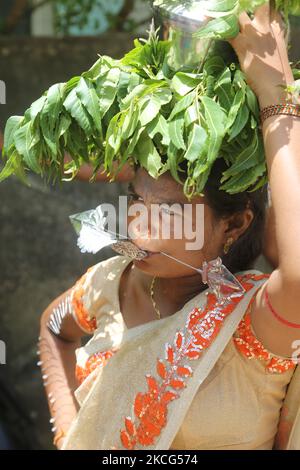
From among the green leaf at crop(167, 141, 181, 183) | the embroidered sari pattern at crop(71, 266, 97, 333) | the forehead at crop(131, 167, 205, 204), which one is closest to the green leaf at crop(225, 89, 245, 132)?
the green leaf at crop(167, 141, 181, 183)

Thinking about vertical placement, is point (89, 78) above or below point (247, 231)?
above

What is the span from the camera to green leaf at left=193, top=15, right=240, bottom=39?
1643 mm

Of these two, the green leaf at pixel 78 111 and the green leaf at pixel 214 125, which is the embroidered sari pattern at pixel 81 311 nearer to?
the green leaf at pixel 78 111

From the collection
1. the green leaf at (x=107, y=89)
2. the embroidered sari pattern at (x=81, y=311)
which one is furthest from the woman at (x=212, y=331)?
the green leaf at (x=107, y=89)

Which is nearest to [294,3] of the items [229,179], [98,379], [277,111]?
[277,111]

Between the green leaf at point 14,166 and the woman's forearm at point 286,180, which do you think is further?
the green leaf at point 14,166

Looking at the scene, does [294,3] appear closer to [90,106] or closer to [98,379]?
[90,106]

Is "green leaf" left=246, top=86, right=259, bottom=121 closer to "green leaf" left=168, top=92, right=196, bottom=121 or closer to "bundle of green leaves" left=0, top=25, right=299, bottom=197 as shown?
"bundle of green leaves" left=0, top=25, right=299, bottom=197

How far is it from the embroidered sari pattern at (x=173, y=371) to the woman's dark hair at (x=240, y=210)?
7 cm

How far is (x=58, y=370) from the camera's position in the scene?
8.03ft

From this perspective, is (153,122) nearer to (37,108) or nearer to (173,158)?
(173,158)

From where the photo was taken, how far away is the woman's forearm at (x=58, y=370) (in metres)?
2.40

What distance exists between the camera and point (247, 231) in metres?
2.01

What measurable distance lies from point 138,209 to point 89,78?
0.32m
